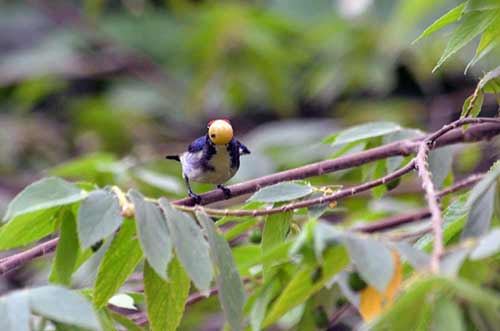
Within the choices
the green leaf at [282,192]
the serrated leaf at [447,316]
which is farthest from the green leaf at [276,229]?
the serrated leaf at [447,316]

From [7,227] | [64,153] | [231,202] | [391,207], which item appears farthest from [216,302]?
[64,153]

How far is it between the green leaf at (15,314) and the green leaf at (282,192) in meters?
0.29

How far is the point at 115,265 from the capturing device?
2.98 feet

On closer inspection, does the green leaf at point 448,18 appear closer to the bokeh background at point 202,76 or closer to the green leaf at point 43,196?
the green leaf at point 43,196

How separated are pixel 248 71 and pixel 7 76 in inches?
41.3

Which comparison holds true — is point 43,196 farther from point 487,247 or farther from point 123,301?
point 487,247

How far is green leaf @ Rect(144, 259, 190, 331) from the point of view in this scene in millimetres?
912

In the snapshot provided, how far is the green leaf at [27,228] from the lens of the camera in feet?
3.03

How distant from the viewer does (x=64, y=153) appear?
327cm

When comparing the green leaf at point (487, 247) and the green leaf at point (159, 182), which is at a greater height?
the green leaf at point (159, 182)

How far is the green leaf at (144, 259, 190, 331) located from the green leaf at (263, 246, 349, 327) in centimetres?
15

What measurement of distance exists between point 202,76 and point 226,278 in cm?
226

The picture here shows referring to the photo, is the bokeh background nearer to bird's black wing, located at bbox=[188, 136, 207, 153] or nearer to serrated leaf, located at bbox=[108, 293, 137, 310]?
bird's black wing, located at bbox=[188, 136, 207, 153]

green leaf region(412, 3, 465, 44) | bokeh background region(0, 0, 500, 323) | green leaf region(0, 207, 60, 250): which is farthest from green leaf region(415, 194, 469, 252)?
bokeh background region(0, 0, 500, 323)
